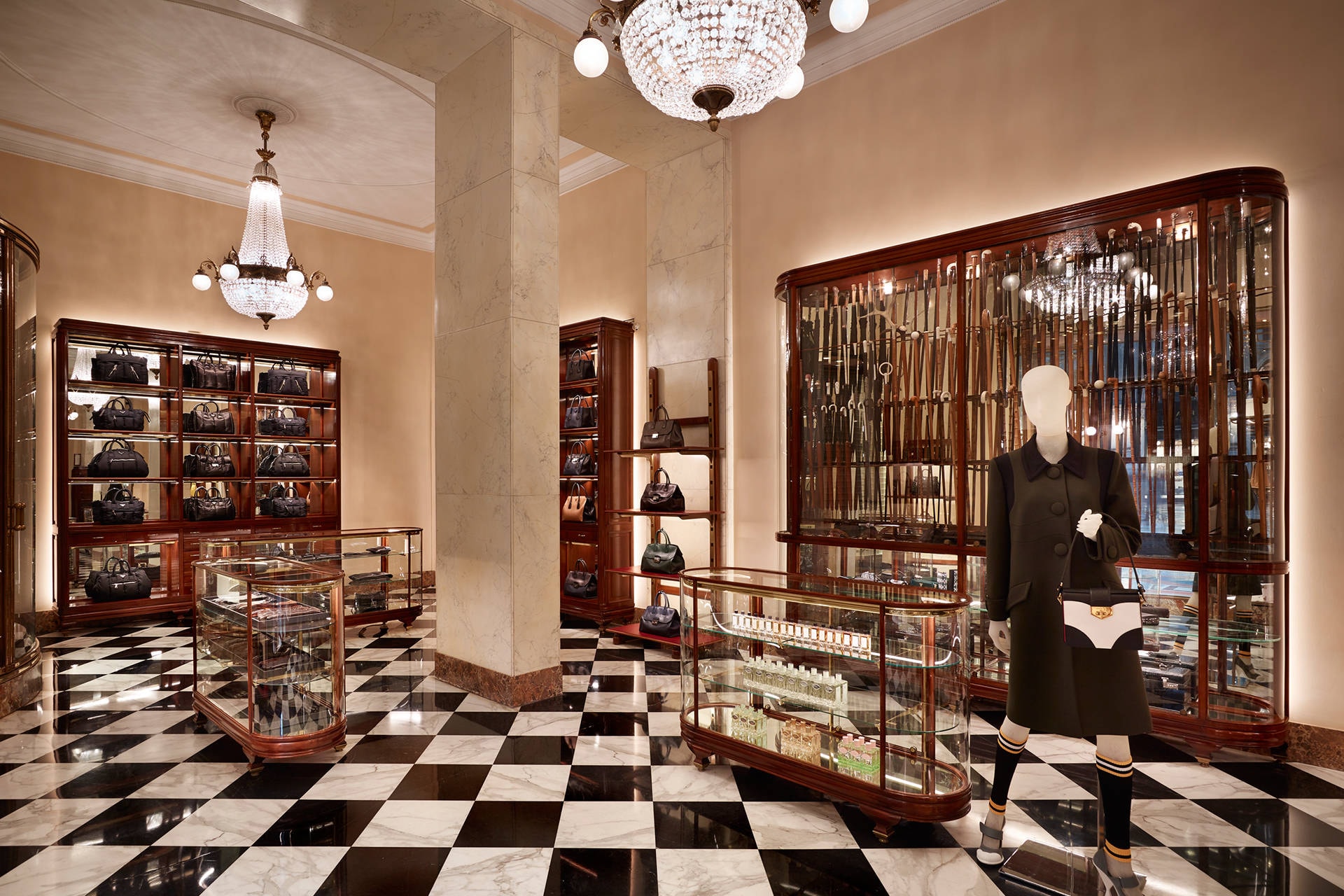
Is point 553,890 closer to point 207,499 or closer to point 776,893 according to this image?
point 776,893

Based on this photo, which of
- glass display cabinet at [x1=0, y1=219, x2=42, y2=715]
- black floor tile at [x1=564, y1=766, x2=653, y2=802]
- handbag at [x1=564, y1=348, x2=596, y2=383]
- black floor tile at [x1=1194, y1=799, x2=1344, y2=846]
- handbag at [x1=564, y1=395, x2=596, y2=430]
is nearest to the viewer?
black floor tile at [x1=1194, y1=799, x2=1344, y2=846]

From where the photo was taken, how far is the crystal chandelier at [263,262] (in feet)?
19.9

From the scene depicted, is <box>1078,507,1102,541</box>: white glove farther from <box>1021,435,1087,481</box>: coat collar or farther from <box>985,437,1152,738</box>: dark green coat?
<box>1021,435,1087,481</box>: coat collar

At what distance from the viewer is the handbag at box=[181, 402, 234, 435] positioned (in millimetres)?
6965

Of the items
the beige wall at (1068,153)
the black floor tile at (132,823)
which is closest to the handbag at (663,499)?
the beige wall at (1068,153)

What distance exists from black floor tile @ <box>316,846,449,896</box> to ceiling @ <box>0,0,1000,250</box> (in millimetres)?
4352

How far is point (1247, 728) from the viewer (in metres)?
3.29

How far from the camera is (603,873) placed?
2438 mm

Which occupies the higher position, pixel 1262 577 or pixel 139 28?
pixel 139 28

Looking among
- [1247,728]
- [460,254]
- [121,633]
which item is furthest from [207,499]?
[1247,728]

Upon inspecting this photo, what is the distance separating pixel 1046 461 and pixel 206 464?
24.5 ft

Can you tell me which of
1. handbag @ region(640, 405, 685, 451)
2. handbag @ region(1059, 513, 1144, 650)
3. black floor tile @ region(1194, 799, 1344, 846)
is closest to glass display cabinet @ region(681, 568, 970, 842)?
handbag @ region(1059, 513, 1144, 650)

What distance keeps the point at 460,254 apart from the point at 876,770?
3930 millimetres

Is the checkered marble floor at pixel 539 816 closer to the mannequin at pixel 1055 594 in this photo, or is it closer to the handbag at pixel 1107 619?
the mannequin at pixel 1055 594
